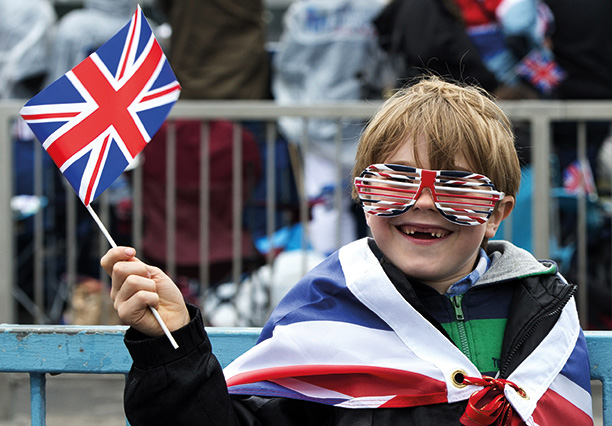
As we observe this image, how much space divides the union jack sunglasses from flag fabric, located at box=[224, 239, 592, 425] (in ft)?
0.53

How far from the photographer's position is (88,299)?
510 cm

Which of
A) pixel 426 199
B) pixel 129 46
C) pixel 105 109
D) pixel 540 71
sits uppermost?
pixel 129 46

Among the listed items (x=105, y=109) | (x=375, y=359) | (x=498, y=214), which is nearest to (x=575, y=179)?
(x=498, y=214)

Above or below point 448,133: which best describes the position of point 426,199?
below

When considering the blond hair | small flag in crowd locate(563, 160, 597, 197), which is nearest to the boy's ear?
the blond hair

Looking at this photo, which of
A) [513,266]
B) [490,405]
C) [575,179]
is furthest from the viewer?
[575,179]

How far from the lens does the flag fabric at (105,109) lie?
1952 mm

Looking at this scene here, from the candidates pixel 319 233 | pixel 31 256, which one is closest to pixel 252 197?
pixel 319 233

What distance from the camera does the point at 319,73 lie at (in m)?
5.73

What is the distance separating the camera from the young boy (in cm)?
197

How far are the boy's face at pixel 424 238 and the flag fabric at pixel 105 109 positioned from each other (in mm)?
531

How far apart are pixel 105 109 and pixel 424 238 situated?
2.40 ft

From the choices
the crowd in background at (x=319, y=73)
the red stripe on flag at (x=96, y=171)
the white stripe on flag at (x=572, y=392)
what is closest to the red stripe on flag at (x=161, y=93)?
the red stripe on flag at (x=96, y=171)

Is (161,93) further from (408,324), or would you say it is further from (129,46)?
(408,324)
